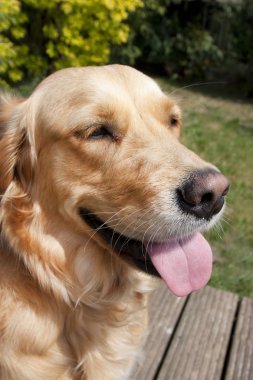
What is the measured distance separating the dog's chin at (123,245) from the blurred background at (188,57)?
0.75 m

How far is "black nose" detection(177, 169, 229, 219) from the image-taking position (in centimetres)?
177

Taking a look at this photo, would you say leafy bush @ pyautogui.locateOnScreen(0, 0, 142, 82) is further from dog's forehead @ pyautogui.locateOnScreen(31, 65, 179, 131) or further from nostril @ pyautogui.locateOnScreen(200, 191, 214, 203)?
nostril @ pyautogui.locateOnScreen(200, 191, 214, 203)

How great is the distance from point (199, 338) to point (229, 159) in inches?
145

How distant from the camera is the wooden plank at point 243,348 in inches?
98.0

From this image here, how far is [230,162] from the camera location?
595cm

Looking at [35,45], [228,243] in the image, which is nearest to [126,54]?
[35,45]

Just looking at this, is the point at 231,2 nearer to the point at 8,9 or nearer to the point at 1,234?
the point at 8,9

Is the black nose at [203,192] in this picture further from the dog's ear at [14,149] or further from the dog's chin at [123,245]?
the dog's ear at [14,149]

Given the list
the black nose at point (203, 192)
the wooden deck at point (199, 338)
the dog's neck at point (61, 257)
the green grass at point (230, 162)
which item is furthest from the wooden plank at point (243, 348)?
the black nose at point (203, 192)

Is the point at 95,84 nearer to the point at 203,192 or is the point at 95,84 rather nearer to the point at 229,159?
the point at 203,192

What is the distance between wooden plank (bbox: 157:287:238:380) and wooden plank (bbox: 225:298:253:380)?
0.16ft

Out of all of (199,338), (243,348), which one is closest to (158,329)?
(199,338)

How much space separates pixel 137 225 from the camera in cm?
193

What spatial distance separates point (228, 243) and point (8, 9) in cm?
305
